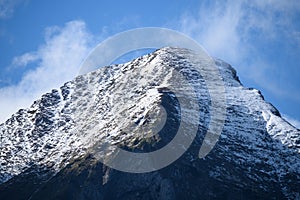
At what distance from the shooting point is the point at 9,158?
13162 centimetres

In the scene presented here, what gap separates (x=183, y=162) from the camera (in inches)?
4281

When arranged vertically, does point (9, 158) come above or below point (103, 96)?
below

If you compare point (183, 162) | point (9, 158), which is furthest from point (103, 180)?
point (9, 158)

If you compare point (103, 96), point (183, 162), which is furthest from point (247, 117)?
point (103, 96)

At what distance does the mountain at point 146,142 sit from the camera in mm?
104750

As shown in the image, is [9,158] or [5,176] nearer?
[5,176]

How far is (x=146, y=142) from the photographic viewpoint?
115 m

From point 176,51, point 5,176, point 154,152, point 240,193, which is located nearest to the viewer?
point 240,193

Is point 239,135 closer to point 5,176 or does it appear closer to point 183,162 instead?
point 183,162

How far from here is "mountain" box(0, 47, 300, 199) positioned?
104750 millimetres

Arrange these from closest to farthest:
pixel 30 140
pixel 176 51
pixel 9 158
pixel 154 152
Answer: pixel 154 152 → pixel 9 158 → pixel 30 140 → pixel 176 51

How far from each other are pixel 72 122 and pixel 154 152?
1750 inches

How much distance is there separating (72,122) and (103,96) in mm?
16085

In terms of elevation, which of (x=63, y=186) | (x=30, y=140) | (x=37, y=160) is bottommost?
(x=63, y=186)
